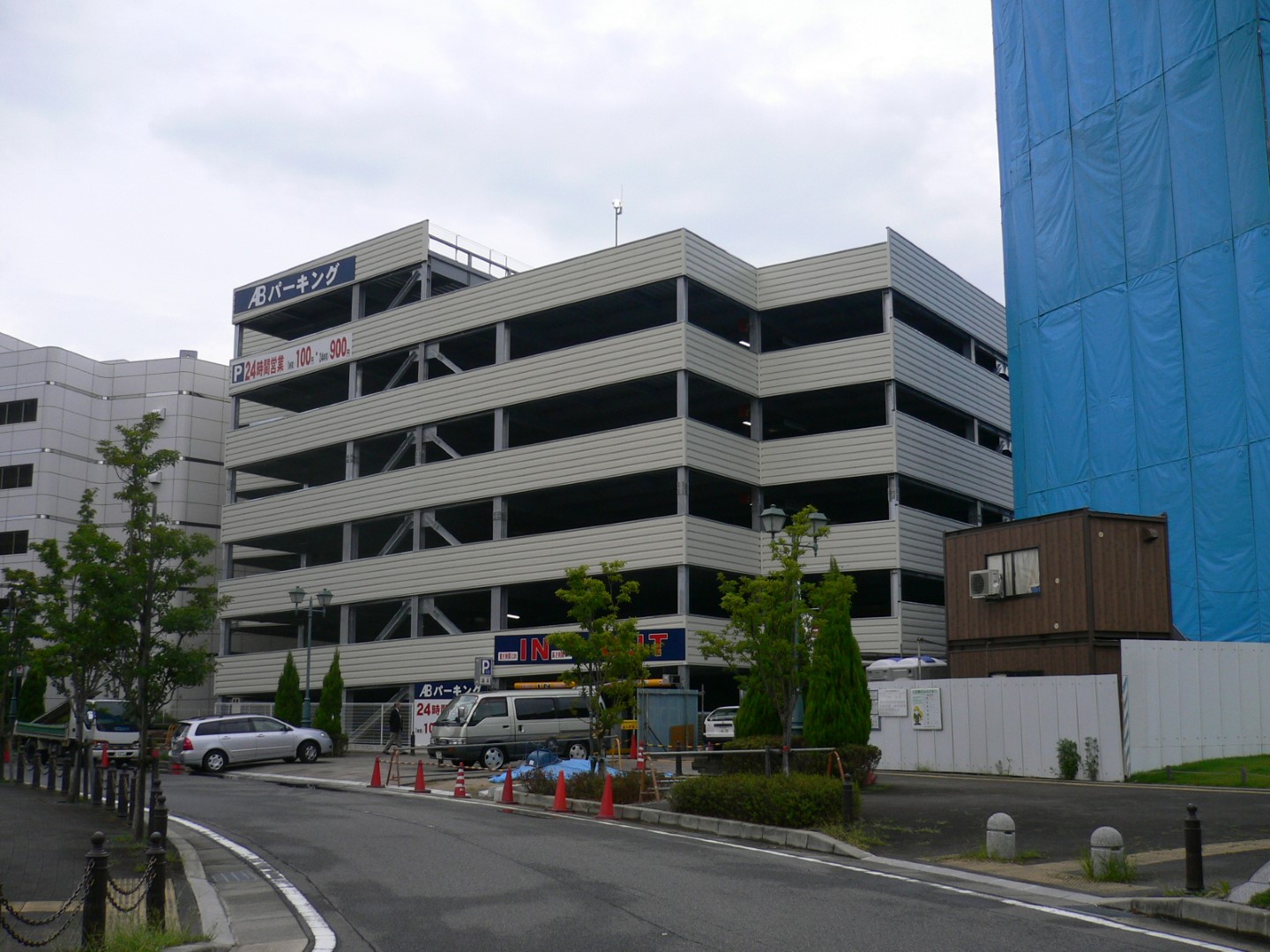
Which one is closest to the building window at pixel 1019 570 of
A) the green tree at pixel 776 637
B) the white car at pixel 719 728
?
the white car at pixel 719 728

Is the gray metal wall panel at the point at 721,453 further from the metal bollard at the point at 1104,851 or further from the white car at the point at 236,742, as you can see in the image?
the metal bollard at the point at 1104,851

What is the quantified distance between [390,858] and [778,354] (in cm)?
3503

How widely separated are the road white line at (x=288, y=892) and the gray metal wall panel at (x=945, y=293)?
34.3 m

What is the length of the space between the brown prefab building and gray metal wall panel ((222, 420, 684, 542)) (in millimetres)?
14668

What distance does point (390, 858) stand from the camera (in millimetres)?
14633

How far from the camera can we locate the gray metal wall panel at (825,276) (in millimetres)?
45812

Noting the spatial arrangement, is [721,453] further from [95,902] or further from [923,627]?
[95,902]

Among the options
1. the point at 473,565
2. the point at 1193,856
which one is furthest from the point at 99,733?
the point at 1193,856

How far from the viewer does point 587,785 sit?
2195cm

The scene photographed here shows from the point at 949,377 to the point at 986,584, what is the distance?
1870 cm

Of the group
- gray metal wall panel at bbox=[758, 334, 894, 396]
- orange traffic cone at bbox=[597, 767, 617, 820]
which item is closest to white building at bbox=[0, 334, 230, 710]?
gray metal wall panel at bbox=[758, 334, 894, 396]

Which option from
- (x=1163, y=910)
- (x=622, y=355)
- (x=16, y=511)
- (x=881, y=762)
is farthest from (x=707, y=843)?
(x=16, y=511)

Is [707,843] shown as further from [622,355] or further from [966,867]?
[622,355]

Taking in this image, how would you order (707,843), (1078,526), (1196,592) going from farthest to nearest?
(1196,592), (1078,526), (707,843)
